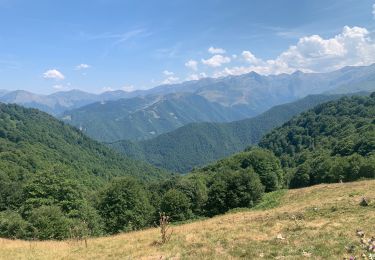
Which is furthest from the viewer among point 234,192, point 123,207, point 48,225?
point 234,192

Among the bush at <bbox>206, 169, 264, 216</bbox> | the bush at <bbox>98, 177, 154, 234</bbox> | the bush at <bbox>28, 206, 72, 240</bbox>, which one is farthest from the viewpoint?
the bush at <bbox>206, 169, 264, 216</bbox>

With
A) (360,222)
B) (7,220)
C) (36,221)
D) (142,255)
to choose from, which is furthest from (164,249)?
(7,220)

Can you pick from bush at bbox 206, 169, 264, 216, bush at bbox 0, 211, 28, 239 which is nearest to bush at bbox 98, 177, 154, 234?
bush at bbox 206, 169, 264, 216

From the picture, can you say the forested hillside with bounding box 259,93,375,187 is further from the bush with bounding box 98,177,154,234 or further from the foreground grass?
the foreground grass

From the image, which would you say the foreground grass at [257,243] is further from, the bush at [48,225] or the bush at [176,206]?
the bush at [176,206]

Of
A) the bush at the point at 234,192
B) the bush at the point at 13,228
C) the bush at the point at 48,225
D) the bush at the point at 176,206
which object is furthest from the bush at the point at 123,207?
the bush at the point at 48,225

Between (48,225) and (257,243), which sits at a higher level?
(257,243)

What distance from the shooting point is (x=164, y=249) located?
19.5m

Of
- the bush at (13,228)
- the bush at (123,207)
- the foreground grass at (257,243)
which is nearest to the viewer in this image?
the foreground grass at (257,243)

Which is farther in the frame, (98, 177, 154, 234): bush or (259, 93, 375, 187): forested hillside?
(259, 93, 375, 187): forested hillside

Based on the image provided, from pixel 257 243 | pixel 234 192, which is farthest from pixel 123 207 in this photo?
pixel 257 243

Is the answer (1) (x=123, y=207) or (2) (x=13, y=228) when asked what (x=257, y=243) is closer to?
(2) (x=13, y=228)

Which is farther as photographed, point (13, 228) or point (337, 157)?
point (337, 157)

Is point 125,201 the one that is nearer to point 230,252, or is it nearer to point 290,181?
point 230,252
